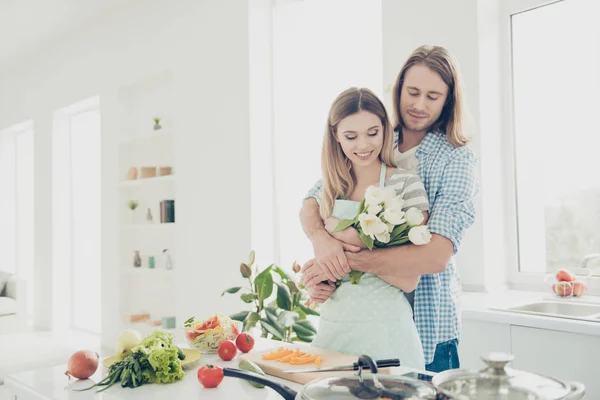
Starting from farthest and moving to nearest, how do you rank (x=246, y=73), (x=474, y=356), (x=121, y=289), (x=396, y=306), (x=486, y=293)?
(x=121, y=289)
(x=246, y=73)
(x=486, y=293)
(x=474, y=356)
(x=396, y=306)

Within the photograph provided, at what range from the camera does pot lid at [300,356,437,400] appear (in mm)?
920

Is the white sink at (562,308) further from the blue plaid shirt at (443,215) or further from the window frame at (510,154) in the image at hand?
the blue plaid shirt at (443,215)

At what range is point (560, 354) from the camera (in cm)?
193

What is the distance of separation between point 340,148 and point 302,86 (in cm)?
256

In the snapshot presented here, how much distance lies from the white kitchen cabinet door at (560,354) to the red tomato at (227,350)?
3.37ft

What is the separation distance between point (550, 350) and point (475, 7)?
5.50ft

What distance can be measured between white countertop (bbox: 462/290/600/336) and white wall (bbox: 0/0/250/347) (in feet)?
6.20

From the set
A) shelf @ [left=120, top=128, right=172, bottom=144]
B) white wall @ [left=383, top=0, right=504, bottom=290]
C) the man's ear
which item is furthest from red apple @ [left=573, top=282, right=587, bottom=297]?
shelf @ [left=120, top=128, right=172, bottom=144]

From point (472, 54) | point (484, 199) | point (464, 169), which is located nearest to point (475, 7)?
point (472, 54)

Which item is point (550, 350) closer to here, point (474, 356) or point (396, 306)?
point (474, 356)

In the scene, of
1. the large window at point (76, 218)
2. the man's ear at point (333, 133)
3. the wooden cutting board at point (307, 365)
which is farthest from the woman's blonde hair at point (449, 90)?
the large window at point (76, 218)

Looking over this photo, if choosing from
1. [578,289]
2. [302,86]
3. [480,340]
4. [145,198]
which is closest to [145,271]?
[145,198]

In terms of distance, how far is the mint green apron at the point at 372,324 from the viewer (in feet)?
4.80

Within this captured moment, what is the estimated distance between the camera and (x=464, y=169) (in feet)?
5.17
